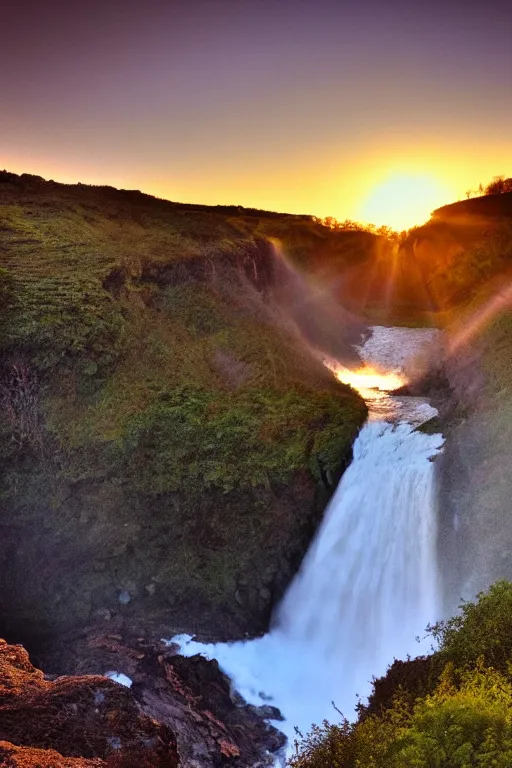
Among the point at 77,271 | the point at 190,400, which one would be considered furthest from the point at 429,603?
the point at 77,271

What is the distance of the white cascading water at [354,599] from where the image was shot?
1938 centimetres

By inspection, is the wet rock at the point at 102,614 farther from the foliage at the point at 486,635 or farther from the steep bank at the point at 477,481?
the foliage at the point at 486,635

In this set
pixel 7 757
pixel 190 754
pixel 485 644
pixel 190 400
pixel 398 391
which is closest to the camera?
pixel 7 757

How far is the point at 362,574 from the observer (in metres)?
21.2

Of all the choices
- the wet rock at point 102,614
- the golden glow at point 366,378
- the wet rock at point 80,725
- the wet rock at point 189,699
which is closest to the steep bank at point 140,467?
the wet rock at point 102,614

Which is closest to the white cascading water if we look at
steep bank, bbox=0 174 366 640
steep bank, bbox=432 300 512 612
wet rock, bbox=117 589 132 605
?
steep bank, bbox=432 300 512 612

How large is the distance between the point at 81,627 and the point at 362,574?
37.9 ft

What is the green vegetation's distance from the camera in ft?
28.1

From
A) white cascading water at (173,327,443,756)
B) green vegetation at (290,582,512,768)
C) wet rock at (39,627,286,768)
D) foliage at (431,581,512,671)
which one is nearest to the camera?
green vegetation at (290,582,512,768)

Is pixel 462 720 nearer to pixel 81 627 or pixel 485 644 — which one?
pixel 485 644

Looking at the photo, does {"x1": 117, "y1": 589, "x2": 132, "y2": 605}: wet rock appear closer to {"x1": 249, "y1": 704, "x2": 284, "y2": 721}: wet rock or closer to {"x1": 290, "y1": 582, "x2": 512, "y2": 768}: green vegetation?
{"x1": 249, "y1": 704, "x2": 284, "y2": 721}: wet rock

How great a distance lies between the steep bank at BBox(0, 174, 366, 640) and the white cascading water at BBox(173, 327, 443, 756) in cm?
103

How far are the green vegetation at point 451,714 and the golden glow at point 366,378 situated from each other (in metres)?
20.7

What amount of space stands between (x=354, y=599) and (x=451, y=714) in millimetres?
12116
